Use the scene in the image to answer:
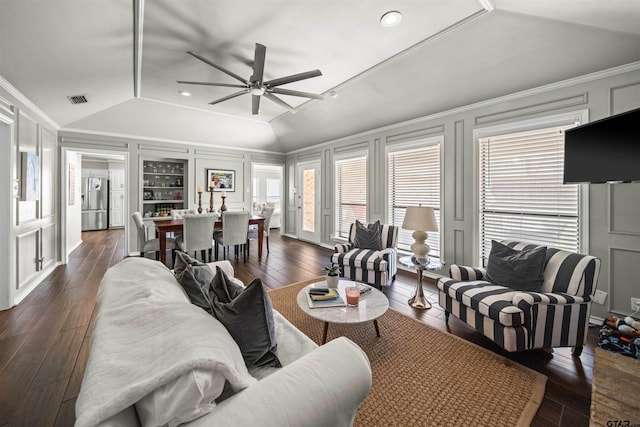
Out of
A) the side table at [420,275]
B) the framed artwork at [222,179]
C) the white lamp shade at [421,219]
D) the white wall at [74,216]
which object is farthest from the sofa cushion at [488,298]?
the white wall at [74,216]

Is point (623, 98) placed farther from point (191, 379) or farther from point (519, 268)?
point (191, 379)

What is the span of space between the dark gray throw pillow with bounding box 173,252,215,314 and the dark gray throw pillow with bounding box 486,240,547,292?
2467 millimetres

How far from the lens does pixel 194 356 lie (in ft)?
2.43

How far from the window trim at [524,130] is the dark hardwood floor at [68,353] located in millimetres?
871

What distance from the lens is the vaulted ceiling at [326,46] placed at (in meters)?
2.07

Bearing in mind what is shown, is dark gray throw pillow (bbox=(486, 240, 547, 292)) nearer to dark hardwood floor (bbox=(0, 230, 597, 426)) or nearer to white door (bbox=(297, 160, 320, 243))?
dark hardwood floor (bbox=(0, 230, 597, 426))

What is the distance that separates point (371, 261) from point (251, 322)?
7.58ft

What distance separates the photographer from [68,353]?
2057 millimetres

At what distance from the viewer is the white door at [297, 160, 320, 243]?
6.23 m

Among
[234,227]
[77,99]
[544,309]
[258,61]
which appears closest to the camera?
[544,309]

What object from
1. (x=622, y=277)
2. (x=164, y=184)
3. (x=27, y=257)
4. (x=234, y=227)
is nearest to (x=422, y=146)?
(x=622, y=277)

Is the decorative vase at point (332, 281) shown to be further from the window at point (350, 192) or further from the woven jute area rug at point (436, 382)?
the window at point (350, 192)

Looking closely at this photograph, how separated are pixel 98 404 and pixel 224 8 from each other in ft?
8.90

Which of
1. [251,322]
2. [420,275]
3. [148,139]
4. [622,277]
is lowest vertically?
[420,275]
